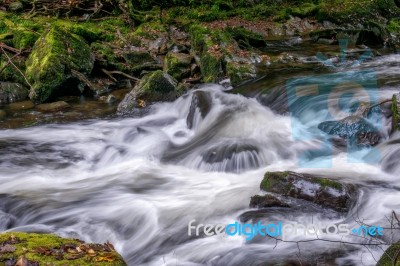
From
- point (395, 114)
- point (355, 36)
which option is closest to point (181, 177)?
point (395, 114)

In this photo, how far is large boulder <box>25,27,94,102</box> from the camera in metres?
9.83

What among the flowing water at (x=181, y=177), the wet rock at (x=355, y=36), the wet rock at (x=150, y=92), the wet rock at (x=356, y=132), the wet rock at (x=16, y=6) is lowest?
the flowing water at (x=181, y=177)

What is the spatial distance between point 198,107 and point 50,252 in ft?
19.6

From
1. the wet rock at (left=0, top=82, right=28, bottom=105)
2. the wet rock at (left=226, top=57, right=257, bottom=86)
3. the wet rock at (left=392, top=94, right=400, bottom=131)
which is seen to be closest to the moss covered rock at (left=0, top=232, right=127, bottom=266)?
the wet rock at (left=392, top=94, right=400, bottom=131)

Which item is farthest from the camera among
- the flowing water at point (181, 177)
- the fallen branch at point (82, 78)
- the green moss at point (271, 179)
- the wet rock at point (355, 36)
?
the wet rock at point (355, 36)

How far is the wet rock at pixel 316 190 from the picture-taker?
5.34 meters

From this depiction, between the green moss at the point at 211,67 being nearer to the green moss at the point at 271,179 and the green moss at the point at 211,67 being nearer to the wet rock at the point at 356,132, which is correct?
the wet rock at the point at 356,132

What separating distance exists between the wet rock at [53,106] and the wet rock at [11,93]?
2.28 ft

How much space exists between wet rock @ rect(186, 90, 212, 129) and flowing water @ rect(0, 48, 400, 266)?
2cm

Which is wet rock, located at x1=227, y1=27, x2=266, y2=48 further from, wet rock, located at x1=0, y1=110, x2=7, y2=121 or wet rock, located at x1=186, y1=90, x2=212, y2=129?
wet rock, located at x1=0, y1=110, x2=7, y2=121

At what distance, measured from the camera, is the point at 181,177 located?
279 inches

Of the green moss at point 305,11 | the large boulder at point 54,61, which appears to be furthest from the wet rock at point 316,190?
the green moss at point 305,11

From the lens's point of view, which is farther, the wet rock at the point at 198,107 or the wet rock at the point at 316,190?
the wet rock at the point at 198,107

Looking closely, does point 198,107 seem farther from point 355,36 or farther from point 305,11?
point 305,11
